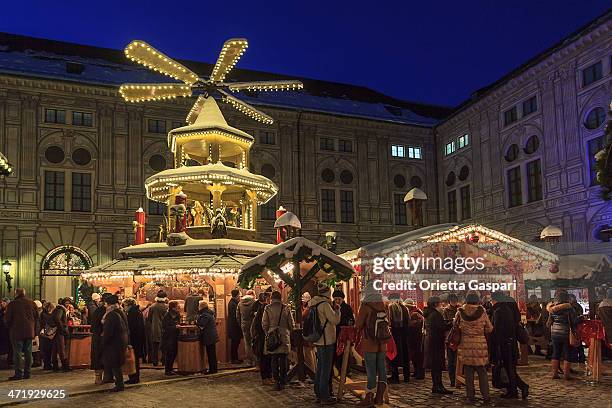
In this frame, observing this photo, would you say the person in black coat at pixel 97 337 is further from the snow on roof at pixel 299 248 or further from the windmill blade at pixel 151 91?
the windmill blade at pixel 151 91

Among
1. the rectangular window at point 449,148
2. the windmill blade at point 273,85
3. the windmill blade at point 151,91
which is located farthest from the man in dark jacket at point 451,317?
the rectangular window at point 449,148

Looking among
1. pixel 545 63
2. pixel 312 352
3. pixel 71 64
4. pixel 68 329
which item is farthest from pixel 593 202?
pixel 71 64

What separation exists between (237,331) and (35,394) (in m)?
5.00

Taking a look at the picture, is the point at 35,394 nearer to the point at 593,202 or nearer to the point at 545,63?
the point at 593,202

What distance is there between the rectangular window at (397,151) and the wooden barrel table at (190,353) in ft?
77.1

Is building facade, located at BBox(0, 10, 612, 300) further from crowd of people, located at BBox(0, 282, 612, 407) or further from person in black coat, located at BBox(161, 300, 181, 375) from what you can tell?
person in black coat, located at BBox(161, 300, 181, 375)

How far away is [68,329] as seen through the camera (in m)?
14.8

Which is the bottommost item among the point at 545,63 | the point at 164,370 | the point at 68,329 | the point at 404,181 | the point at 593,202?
the point at 164,370

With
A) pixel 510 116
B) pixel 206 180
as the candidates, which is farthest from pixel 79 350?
pixel 510 116

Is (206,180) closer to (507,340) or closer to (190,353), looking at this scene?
(190,353)

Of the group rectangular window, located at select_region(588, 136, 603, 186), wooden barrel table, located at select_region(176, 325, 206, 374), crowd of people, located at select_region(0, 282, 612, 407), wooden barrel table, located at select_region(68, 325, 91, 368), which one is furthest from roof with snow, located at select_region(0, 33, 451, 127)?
wooden barrel table, located at select_region(176, 325, 206, 374)

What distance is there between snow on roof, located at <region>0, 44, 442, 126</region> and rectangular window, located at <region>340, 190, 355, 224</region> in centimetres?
413

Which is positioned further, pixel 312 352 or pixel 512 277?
pixel 512 277

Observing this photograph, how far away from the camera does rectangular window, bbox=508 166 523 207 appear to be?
93.0ft
